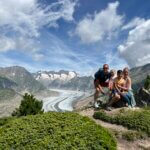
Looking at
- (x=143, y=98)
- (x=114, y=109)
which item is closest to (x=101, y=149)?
(x=114, y=109)

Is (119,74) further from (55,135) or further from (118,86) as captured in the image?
(55,135)

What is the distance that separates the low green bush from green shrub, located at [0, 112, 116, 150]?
418 centimetres

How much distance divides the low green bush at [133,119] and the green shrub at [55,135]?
4179 mm

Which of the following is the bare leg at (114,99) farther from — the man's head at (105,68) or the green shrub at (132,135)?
the green shrub at (132,135)

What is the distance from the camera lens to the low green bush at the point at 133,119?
16750mm

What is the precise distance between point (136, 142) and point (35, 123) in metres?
6.20

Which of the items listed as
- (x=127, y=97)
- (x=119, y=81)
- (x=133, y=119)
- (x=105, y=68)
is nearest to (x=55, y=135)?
(x=133, y=119)

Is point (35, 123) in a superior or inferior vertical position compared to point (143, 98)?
inferior

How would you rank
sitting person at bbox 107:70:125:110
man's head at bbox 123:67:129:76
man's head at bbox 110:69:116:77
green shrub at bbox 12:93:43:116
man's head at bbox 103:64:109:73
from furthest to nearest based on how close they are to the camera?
1. green shrub at bbox 12:93:43:116
2. sitting person at bbox 107:70:125:110
3. man's head at bbox 123:67:129:76
4. man's head at bbox 110:69:116:77
5. man's head at bbox 103:64:109:73

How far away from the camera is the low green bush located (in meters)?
16.8

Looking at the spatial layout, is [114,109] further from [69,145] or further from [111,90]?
[69,145]

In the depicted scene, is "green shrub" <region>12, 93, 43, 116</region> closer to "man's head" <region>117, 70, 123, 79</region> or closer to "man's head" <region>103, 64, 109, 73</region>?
"man's head" <region>117, 70, 123, 79</region>

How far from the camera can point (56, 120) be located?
13.9 meters

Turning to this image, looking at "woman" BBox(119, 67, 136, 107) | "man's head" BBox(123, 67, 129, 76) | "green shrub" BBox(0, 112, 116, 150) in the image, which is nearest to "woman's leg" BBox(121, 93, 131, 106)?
"woman" BBox(119, 67, 136, 107)
